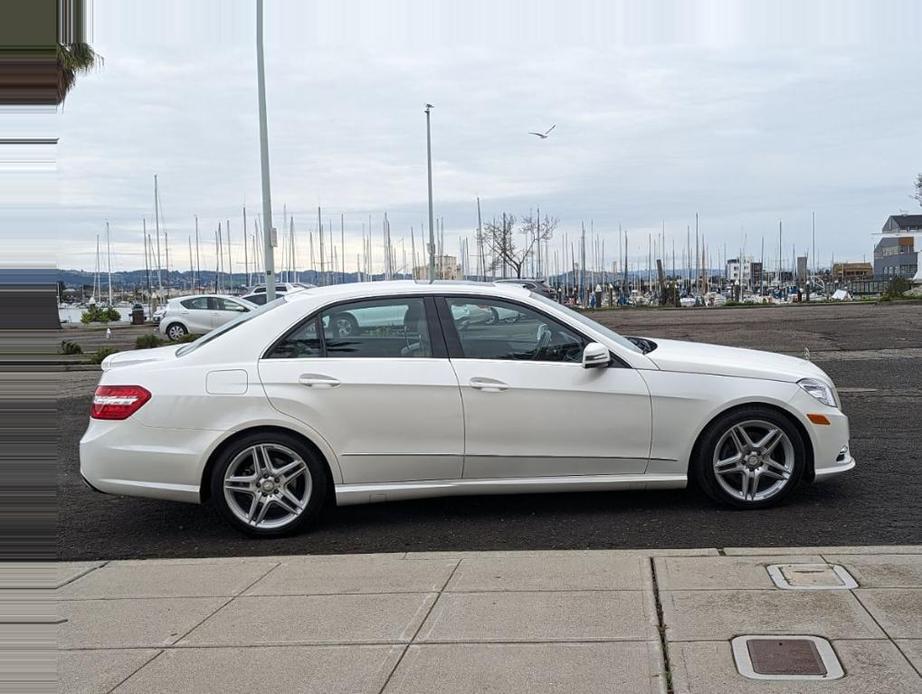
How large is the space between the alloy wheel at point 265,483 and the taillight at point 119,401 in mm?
721

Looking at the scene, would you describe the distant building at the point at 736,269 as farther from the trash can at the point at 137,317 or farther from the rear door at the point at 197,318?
the rear door at the point at 197,318

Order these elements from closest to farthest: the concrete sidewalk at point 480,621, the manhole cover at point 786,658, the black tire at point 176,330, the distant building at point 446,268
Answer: the manhole cover at point 786,658, the concrete sidewalk at point 480,621, the black tire at point 176,330, the distant building at point 446,268

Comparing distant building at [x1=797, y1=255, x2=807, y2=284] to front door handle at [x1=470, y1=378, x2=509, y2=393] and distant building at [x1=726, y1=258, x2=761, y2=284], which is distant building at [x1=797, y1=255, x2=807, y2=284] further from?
front door handle at [x1=470, y1=378, x2=509, y2=393]

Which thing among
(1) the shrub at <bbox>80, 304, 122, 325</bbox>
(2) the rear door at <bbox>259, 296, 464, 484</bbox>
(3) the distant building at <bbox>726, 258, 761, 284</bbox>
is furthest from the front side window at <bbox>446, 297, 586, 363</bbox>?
(3) the distant building at <bbox>726, 258, 761, 284</bbox>

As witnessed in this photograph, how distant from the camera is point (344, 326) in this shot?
20.9ft

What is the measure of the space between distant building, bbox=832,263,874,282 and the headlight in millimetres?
106341

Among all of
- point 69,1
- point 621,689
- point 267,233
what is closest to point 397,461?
point 621,689

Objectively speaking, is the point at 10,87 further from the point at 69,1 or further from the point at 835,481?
the point at 835,481

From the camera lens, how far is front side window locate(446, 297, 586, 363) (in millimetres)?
6359

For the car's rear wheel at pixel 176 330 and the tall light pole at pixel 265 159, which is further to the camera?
the car's rear wheel at pixel 176 330

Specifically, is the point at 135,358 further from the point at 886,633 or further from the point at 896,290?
the point at 896,290

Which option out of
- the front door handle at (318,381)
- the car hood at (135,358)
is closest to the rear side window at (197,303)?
the car hood at (135,358)

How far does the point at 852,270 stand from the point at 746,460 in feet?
386

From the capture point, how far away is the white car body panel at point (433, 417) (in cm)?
607
